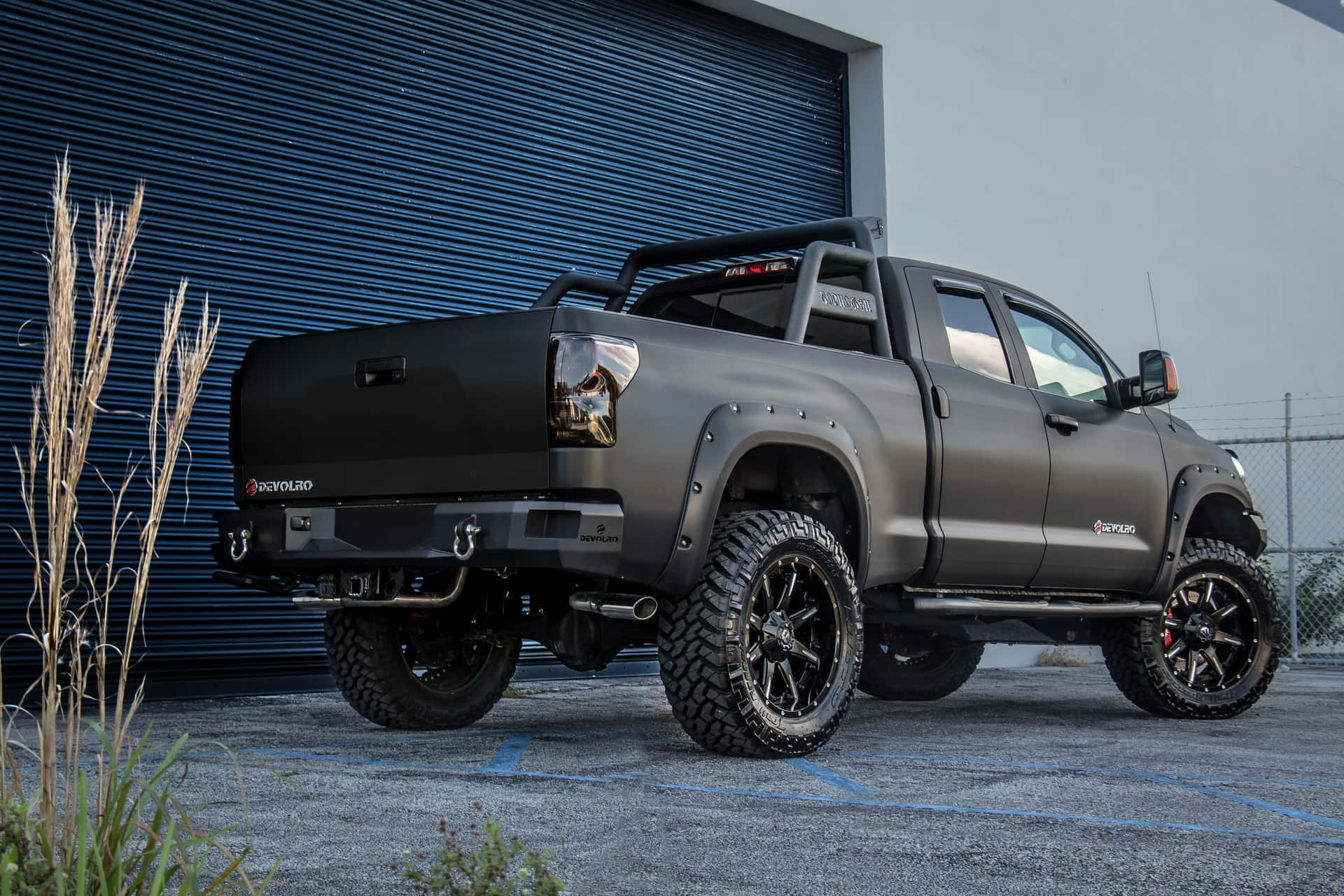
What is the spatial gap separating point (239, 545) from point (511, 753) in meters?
1.33

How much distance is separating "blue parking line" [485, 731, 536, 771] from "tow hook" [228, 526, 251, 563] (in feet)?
4.09

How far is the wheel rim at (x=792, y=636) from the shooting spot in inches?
196

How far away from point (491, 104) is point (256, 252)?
6.96 ft

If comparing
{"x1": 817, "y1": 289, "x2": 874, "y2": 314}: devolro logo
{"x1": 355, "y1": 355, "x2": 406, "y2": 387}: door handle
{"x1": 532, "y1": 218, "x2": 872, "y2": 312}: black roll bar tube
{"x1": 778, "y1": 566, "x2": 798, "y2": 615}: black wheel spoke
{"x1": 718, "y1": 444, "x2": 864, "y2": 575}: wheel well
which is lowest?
{"x1": 778, "y1": 566, "x2": 798, "y2": 615}: black wheel spoke

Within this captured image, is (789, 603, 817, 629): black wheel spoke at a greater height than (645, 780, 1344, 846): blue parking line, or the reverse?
(789, 603, 817, 629): black wheel spoke

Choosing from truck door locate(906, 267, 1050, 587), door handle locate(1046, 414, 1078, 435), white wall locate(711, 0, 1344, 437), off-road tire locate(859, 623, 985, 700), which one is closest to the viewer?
truck door locate(906, 267, 1050, 587)

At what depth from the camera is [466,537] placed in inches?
178

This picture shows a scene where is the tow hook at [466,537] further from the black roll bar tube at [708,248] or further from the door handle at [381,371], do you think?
the black roll bar tube at [708,248]

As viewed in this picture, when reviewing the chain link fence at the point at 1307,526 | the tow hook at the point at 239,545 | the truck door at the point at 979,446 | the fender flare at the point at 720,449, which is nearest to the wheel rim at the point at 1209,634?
the truck door at the point at 979,446

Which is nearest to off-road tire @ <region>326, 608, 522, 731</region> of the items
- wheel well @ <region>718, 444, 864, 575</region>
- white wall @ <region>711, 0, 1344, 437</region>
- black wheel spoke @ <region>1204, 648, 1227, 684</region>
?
wheel well @ <region>718, 444, 864, 575</region>

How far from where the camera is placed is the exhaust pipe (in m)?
4.61

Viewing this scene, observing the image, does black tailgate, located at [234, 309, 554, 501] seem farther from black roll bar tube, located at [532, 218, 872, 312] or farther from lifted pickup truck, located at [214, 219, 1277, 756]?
black roll bar tube, located at [532, 218, 872, 312]

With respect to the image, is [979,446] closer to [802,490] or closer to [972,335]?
[972,335]

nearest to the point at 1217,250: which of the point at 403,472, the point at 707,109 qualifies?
the point at 707,109
